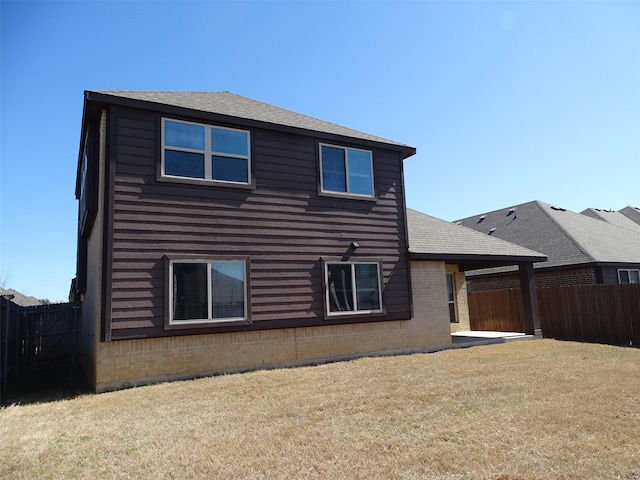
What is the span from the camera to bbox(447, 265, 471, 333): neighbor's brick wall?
17278mm

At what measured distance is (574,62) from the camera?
11.2m

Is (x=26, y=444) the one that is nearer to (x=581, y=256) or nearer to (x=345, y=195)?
(x=345, y=195)

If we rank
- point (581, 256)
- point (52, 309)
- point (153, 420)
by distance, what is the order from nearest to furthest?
point (153, 420) → point (52, 309) → point (581, 256)

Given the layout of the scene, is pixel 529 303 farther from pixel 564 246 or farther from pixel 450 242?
pixel 564 246

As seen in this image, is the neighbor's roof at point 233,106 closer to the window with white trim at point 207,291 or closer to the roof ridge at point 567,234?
the window with white trim at point 207,291

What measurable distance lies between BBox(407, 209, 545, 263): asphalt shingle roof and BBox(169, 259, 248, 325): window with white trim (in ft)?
16.3

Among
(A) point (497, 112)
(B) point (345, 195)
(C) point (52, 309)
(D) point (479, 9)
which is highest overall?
(D) point (479, 9)

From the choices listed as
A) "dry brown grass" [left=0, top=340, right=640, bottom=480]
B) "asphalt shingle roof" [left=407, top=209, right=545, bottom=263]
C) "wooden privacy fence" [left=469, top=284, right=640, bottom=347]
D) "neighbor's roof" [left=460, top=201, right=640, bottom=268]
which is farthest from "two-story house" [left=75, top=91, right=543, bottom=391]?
"neighbor's roof" [left=460, top=201, right=640, bottom=268]

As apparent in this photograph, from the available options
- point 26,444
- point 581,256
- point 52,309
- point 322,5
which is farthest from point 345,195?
point 581,256

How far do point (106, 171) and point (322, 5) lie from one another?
6.51 meters

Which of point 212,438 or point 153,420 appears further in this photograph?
point 153,420

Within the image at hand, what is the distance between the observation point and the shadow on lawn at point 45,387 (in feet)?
24.5

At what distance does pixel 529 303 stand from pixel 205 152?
11288mm

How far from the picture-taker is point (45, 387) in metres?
8.70
